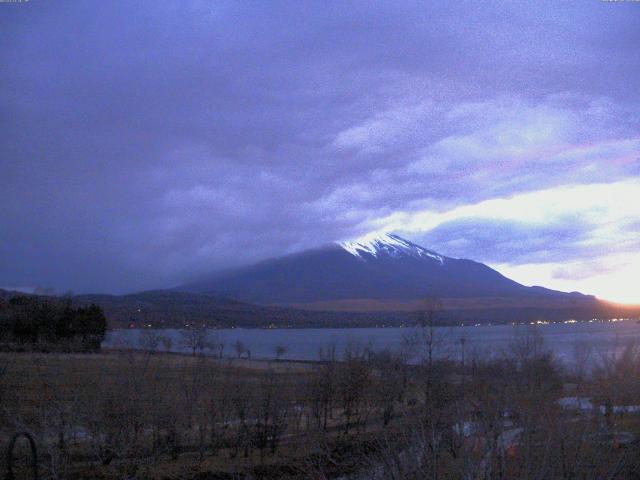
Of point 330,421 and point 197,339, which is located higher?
point 197,339

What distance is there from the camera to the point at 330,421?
34219 mm

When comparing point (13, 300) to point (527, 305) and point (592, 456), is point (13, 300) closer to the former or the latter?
point (592, 456)

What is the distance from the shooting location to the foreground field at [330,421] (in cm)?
962

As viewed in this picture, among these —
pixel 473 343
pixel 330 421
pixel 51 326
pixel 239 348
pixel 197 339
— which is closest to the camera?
pixel 330 421

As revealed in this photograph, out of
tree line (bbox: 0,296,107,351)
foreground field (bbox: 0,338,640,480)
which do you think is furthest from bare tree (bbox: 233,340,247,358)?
foreground field (bbox: 0,338,640,480)

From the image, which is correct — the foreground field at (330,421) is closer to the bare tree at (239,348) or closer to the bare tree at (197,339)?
the bare tree at (197,339)

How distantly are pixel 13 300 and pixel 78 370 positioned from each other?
164 feet

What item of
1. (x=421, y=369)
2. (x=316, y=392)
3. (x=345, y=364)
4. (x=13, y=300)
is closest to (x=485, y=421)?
(x=316, y=392)

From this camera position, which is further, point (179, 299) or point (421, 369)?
point (179, 299)

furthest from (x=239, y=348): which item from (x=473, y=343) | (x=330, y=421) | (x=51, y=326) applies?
(x=330, y=421)

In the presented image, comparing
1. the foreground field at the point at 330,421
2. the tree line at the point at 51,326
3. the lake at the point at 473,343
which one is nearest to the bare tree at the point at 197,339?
the lake at the point at 473,343

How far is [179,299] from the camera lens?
656 ft

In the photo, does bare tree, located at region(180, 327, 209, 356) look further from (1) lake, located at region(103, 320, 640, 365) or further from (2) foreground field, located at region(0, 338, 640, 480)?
(2) foreground field, located at region(0, 338, 640, 480)

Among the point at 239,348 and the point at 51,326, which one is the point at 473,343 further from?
the point at 51,326
